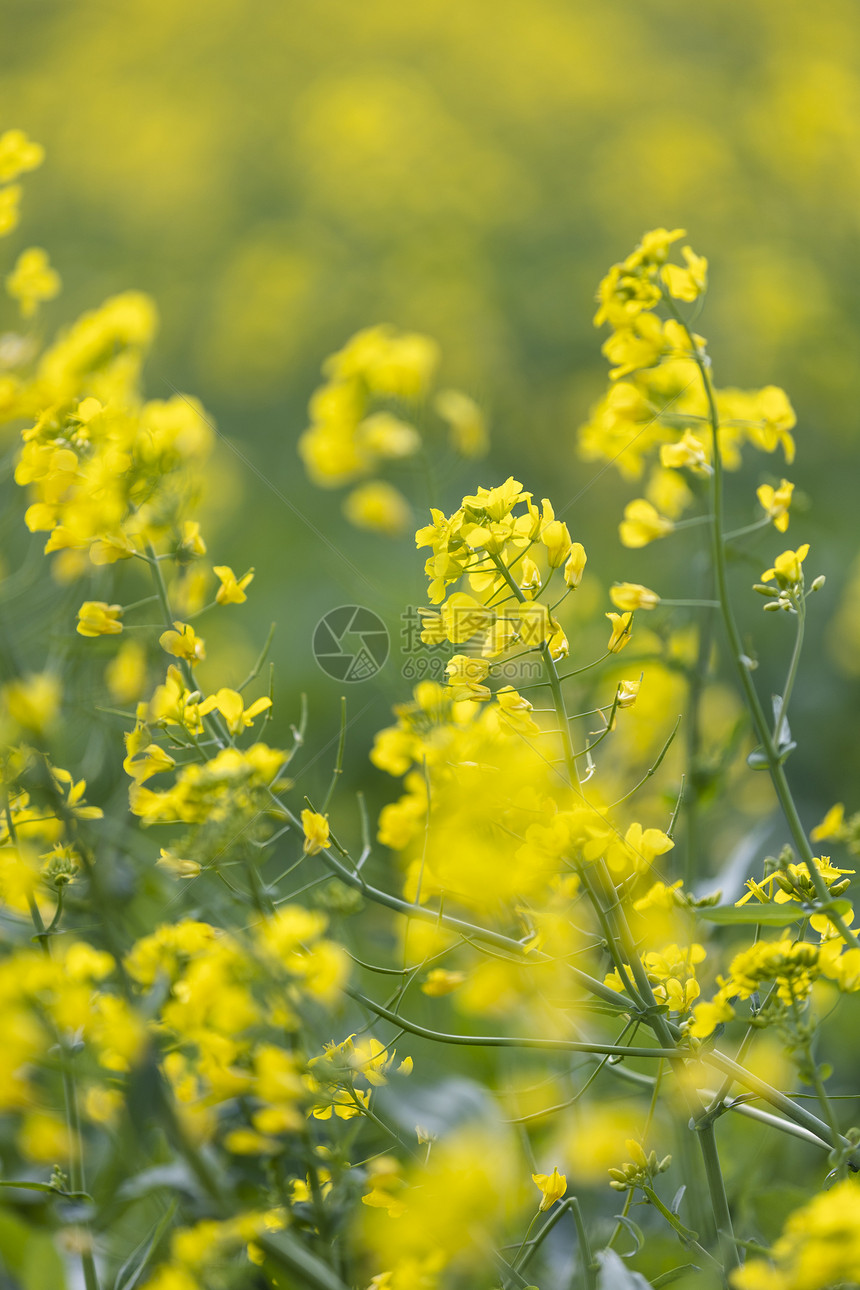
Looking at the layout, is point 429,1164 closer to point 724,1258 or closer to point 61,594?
point 724,1258

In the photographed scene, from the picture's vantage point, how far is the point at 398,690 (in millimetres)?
1043

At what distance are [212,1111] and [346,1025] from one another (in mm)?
175

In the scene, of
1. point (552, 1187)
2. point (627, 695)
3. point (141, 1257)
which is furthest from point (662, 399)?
point (141, 1257)

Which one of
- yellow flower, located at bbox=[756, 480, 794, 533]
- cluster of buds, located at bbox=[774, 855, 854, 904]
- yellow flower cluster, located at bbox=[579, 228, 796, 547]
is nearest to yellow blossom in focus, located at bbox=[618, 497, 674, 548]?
yellow flower cluster, located at bbox=[579, 228, 796, 547]

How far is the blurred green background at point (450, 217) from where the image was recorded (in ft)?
8.57

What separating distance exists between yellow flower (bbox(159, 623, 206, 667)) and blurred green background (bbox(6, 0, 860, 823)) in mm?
131

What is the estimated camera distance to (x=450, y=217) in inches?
169

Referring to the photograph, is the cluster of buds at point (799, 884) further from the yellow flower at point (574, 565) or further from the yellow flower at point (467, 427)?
the yellow flower at point (467, 427)

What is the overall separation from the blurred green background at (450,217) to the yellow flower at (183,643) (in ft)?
0.43

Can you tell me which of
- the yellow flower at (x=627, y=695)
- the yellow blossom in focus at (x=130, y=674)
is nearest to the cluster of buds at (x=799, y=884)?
the yellow flower at (x=627, y=695)

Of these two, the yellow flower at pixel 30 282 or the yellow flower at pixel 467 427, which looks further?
the yellow flower at pixel 467 427

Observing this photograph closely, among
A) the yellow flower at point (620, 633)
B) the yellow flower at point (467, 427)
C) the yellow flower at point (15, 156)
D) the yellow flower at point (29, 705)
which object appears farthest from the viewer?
the yellow flower at point (467, 427)

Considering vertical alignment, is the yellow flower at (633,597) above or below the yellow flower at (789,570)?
below

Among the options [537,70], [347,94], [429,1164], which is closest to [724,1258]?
[429,1164]
